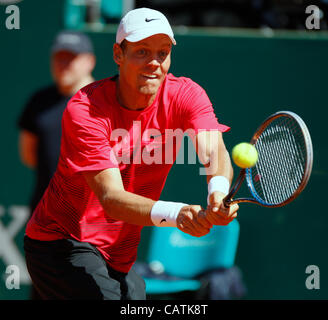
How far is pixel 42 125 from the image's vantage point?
4000 millimetres

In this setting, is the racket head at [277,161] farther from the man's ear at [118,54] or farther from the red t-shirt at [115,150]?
the man's ear at [118,54]

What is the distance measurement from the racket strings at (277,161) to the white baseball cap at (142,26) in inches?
23.8

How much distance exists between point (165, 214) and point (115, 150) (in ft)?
1.57

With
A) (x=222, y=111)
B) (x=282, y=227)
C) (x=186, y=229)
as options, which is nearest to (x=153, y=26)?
(x=186, y=229)

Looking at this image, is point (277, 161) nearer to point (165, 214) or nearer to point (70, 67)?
point (165, 214)

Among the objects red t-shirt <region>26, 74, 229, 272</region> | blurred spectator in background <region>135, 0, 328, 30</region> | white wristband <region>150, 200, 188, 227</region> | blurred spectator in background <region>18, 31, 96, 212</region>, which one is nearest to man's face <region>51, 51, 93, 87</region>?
blurred spectator in background <region>18, 31, 96, 212</region>

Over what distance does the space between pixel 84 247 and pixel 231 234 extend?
1.80m

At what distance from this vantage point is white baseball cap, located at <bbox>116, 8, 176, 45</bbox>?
9.04 ft

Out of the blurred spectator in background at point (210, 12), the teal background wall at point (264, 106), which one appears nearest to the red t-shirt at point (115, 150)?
the teal background wall at point (264, 106)

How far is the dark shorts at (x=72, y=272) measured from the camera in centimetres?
285

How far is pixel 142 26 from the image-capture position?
276 cm

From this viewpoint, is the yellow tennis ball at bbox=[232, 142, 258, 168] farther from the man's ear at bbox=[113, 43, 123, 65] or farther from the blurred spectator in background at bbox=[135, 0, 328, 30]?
the blurred spectator in background at bbox=[135, 0, 328, 30]
